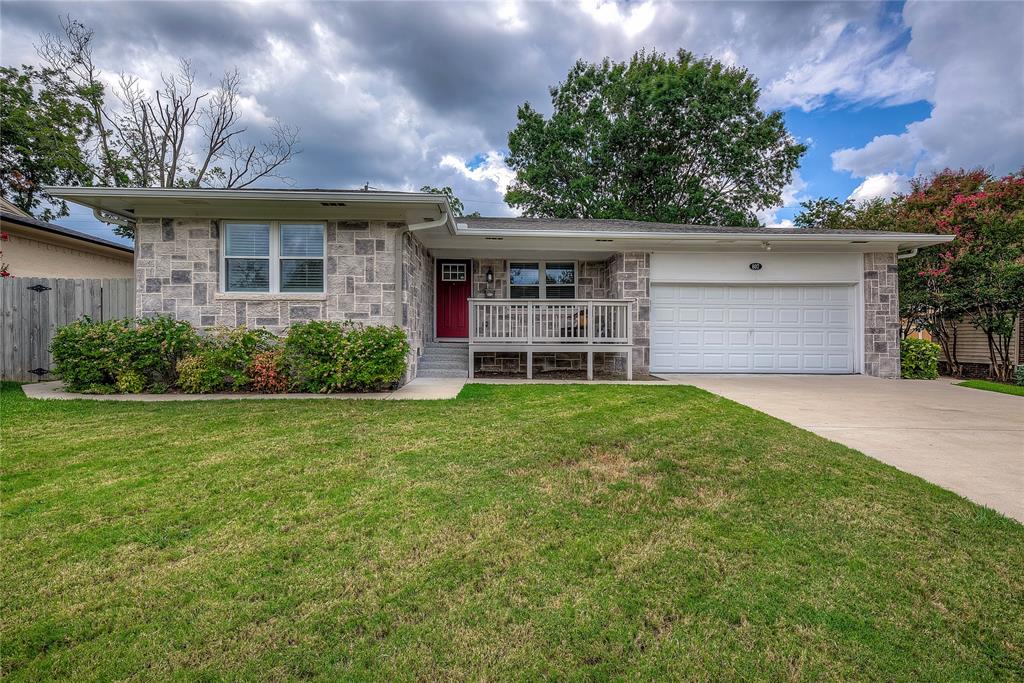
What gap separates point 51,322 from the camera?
7.60 m

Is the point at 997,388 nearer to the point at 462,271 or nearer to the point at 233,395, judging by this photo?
the point at 462,271

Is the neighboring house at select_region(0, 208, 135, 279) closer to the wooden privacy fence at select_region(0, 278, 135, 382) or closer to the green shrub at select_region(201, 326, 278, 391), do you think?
the wooden privacy fence at select_region(0, 278, 135, 382)

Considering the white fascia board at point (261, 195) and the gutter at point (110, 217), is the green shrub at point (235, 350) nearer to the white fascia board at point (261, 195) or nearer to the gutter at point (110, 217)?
the white fascia board at point (261, 195)

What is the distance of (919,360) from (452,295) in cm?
1032

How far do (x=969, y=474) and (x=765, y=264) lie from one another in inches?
275

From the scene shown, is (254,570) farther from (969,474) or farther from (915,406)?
(915,406)

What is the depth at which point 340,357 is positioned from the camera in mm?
6512

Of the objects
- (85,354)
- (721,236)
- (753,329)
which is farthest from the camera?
(753,329)

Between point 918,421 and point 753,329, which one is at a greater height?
point 753,329

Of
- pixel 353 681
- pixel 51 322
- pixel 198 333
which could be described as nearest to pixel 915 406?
pixel 353 681

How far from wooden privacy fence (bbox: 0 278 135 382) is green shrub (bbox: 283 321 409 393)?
4.31m

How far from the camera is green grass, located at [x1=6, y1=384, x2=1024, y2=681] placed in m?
1.49

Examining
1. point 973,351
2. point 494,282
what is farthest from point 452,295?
point 973,351

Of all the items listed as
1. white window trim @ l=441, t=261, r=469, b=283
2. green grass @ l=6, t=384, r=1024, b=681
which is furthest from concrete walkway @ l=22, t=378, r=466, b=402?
white window trim @ l=441, t=261, r=469, b=283
